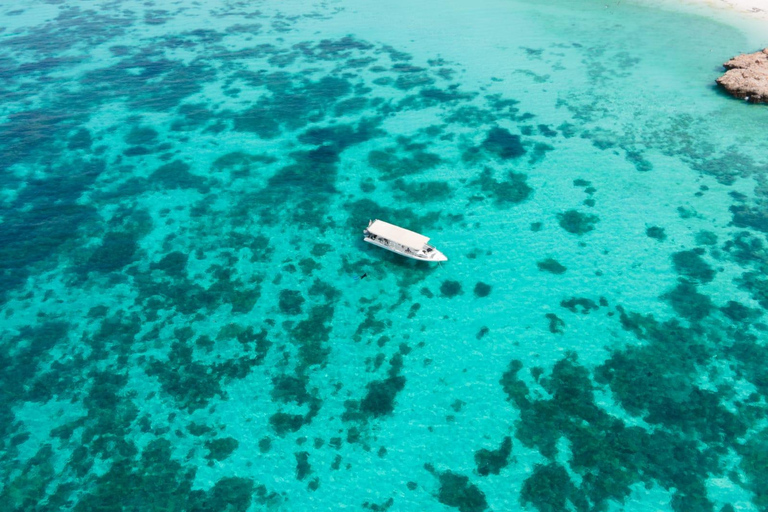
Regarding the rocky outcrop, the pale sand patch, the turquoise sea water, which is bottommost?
the turquoise sea water

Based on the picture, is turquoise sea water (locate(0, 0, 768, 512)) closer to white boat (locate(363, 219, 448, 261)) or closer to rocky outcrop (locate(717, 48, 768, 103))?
white boat (locate(363, 219, 448, 261))

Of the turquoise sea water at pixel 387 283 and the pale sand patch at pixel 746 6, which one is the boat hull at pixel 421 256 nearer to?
the turquoise sea water at pixel 387 283

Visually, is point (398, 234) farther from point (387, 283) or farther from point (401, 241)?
point (387, 283)

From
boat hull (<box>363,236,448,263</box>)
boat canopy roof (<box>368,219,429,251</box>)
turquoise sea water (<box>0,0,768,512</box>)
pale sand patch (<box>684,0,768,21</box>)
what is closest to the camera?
turquoise sea water (<box>0,0,768,512</box>)

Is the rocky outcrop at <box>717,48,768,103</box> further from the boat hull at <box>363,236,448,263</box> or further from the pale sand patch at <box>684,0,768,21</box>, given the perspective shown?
the boat hull at <box>363,236,448,263</box>

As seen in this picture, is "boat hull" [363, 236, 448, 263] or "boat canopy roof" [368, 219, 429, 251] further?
"boat hull" [363, 236, 448, 263]

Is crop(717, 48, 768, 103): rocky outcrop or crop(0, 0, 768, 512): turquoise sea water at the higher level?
crop(717, 48, 768, 103): rocky outcrop

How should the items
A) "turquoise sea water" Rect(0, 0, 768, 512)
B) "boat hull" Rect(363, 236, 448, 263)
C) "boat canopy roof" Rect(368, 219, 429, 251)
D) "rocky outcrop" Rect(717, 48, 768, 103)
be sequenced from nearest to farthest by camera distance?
"turquoise sea water" Rect(0, 0, 768, 512) → "boat canopy roof" Rect(368, 219, 429, 251) → "boat hull" Rect(363, 236, 448, 263) → "rocky outcrop" Rect(717, 48, 768, 103)

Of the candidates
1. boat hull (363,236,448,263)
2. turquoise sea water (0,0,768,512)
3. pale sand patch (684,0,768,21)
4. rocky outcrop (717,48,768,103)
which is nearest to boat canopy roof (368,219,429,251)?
boat hull (363,236,448,263)

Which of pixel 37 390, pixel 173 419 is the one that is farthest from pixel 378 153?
pixel 37 390
